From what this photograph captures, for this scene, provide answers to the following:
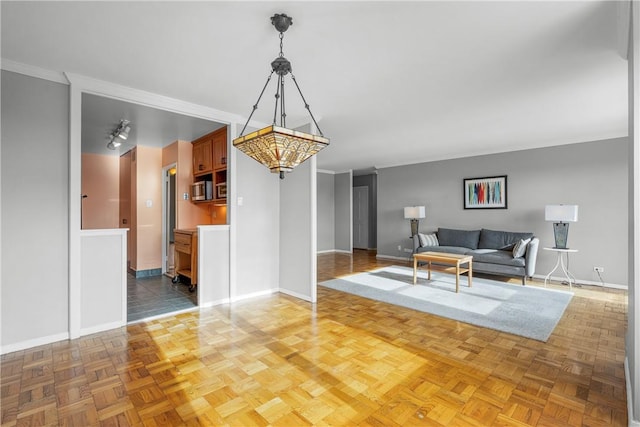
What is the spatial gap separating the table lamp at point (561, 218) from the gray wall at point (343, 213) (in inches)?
190

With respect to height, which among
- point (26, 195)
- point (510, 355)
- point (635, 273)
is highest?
point (26, 195)

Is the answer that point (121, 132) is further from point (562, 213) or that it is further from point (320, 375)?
point (562, 213)

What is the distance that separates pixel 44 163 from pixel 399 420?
3370mm

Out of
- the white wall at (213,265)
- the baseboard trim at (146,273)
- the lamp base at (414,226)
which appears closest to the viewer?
the white wall at (213,265)

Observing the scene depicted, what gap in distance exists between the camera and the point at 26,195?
8.30 ft

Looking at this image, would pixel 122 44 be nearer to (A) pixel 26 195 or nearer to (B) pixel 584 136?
(A) pixel 26 195

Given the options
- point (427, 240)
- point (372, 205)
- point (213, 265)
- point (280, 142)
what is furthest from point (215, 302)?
point (372, 205)

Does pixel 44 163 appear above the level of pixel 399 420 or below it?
above

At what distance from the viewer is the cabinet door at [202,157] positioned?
4617 millimetres

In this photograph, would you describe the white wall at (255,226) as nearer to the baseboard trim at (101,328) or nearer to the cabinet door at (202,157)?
the cabinet door at (202,157)

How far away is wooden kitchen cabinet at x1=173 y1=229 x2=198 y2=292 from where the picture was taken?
4043 mm

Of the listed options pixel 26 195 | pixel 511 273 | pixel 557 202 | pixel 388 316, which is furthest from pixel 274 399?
pixel 557 202

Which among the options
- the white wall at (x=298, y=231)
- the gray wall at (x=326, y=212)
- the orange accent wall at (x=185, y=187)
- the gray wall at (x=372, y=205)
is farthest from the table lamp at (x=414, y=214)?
the orange accent wall at (x=185, y=187)

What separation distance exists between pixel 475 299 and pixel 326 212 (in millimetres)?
5414
